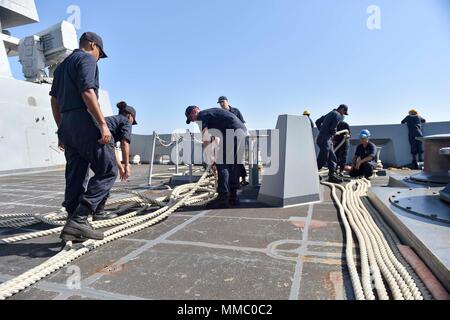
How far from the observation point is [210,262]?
184 cm

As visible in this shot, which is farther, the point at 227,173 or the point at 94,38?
the point at 227,173

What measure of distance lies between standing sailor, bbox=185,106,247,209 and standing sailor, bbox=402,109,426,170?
285 inches

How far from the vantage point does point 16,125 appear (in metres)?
9.29

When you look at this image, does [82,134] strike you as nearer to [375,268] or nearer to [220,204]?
[220,204]

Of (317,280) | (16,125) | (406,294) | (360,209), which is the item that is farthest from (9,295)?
(16,125)

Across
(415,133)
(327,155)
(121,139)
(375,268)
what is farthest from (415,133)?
(121,139)

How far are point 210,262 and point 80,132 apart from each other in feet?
4.53

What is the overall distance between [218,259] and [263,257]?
0.30 metres

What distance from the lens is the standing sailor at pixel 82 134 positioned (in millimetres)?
2105

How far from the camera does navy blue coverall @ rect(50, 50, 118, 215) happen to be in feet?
7.00

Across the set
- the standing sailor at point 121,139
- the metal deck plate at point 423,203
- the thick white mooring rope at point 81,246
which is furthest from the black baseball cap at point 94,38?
the metal deck plate at point 423,203

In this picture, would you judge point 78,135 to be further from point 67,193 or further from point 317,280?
point 317,280

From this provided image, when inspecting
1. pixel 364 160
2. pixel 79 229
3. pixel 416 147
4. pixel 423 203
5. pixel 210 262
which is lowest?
pixel 210 262

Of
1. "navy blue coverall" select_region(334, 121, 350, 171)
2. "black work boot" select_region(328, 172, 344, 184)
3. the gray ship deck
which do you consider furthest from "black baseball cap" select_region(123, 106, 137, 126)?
"navy blue coverall" select_region(334, 121, 350, 171)
